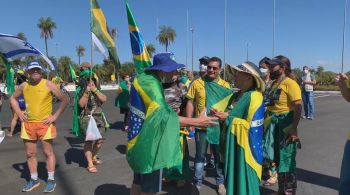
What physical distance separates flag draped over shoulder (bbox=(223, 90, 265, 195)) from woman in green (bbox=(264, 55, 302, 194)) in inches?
38.3

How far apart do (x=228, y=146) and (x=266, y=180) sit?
2.10 m

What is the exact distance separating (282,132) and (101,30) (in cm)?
314

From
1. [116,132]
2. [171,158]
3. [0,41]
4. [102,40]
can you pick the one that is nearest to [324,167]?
[171,158]

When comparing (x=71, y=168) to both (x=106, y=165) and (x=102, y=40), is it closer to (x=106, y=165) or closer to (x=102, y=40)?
(x=106, y=165)

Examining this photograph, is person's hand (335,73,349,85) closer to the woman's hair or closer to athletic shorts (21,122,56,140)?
the woman's hair

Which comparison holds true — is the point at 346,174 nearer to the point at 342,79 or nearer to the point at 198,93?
the point at 342,79

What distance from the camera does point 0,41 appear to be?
6.42 m

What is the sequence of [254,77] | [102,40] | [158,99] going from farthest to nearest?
[102,40] → [254,77] → [158,99]

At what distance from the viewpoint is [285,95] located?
417 centimetres

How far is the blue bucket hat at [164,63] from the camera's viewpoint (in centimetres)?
317

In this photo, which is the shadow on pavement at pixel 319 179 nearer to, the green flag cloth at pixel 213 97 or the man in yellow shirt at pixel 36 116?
the green flag cloth at pixel 213 97

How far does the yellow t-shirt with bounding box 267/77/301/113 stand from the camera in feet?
13.5

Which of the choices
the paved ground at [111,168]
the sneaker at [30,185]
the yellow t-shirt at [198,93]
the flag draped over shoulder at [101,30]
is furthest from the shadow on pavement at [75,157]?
the yellow t-shirt at [198,93]

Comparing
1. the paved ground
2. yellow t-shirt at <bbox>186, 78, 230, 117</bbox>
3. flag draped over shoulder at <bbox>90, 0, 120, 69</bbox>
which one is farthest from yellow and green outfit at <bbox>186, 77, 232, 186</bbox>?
flag draped over shoulder at <bbox>90, 0, 120, 69</bbox>
